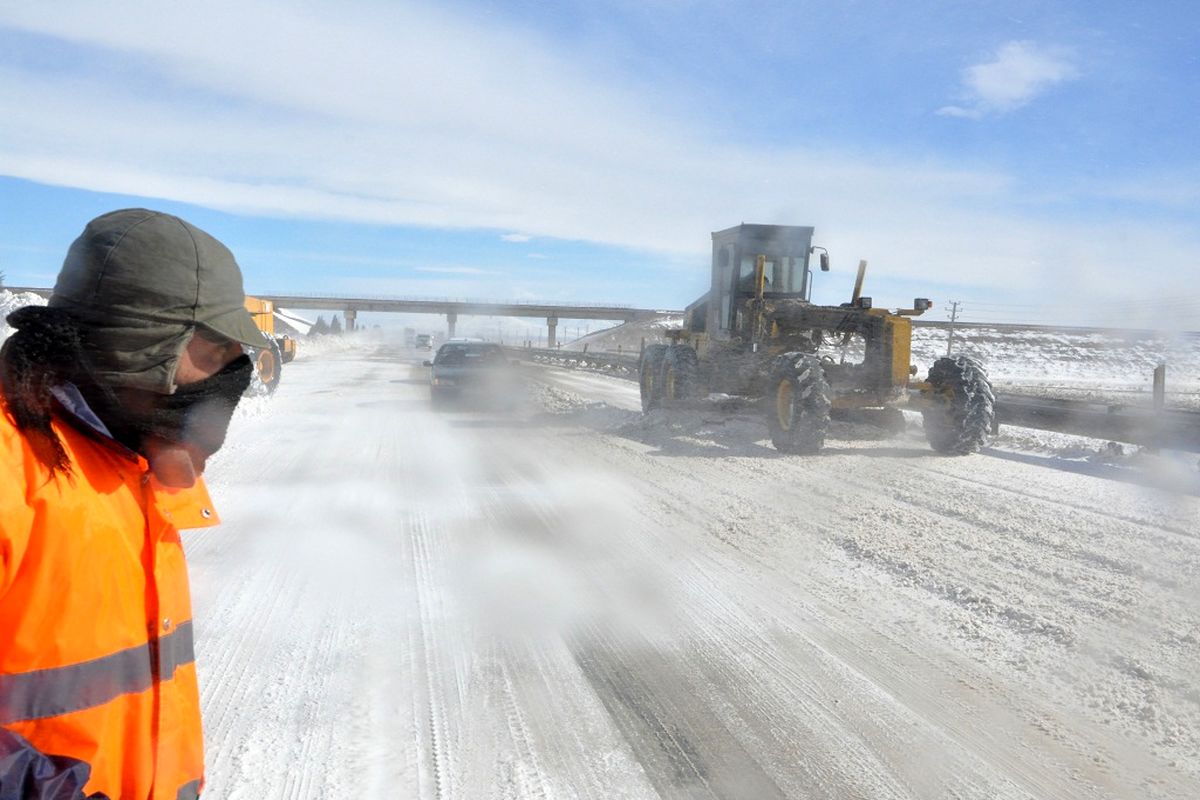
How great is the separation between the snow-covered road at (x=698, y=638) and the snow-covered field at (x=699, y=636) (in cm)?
2

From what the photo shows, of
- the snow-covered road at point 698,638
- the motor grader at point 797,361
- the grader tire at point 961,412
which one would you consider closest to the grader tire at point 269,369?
the motor grader at point 797,361

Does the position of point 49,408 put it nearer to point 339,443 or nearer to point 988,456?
point 339,443

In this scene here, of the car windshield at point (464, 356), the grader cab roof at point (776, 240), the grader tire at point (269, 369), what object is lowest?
the grader tire at point (269, 369)

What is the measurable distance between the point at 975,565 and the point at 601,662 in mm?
3098

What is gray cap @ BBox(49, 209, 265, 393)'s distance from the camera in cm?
147

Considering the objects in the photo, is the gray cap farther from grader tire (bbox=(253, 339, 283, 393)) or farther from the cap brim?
grader tire (bbox=(253, 339, 283, 393))

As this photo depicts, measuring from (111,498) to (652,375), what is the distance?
14.5 meters

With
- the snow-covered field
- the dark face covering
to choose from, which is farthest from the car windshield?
the dark face covering

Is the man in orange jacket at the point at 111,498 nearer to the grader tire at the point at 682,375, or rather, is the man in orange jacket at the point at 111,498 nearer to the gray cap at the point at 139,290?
the gray cap at the point at 139,290

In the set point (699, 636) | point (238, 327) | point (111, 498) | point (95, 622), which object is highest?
point (238, 327)

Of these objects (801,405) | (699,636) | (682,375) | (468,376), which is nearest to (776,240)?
(682,375)

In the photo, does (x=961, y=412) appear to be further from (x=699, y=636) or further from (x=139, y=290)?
(x=139, y=290)

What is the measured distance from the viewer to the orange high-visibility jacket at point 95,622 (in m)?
1.27

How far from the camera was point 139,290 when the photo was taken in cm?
149
